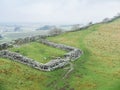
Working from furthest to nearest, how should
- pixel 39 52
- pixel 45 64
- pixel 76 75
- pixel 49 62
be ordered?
pixel 39 52 < pixel 49 62 < pixel 45 64 < pixel 76 75

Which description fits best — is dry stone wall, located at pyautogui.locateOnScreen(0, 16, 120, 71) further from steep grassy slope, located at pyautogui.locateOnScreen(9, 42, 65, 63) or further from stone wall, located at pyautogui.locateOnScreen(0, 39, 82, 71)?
steep grassy slope, located at pyautogui.locateOnScreen(9, 42, 65, 63)

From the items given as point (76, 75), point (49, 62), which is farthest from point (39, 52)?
point (76, 75)

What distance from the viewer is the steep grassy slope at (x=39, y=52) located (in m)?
60.2

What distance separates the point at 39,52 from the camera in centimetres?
6425

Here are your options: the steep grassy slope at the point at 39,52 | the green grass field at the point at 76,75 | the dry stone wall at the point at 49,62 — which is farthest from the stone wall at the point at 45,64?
the steep grassy slope at the point at 39,52

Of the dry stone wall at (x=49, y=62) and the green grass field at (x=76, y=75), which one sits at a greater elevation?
the dry stone wall at (x=49, y=62)

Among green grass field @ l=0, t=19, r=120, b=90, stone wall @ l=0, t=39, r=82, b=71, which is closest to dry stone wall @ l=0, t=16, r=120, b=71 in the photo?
stone wall @ l=0, t=39, r=82, b=71

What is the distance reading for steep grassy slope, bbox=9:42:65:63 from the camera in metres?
60.2

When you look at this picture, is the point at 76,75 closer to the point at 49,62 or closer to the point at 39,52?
the point at 49,62

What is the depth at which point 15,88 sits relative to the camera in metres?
47.6

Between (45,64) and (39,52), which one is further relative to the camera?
(39,52)

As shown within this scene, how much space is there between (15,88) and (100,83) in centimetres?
1352

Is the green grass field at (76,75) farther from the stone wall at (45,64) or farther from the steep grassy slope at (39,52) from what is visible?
the steep grassy slope at (39,52)

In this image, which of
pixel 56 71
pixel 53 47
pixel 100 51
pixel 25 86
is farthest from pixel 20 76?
pixel 100 51
